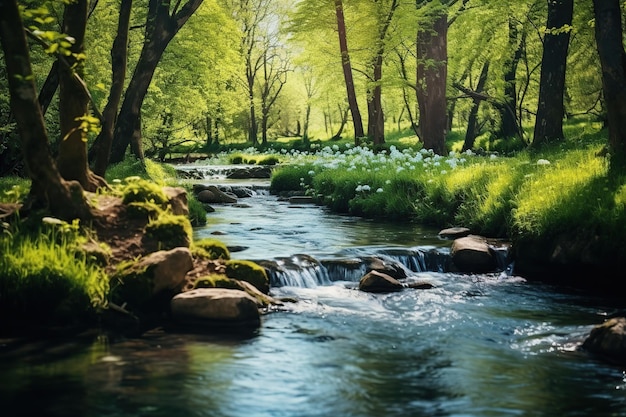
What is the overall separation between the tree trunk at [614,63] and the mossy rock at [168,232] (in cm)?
722

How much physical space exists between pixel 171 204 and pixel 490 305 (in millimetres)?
4707

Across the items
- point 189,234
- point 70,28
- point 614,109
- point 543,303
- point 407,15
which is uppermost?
point 407,15

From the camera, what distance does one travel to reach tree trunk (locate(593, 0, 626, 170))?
38.3 feet

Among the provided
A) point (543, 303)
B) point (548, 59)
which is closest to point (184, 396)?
point (543, 303)

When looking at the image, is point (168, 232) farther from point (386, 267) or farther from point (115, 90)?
point (115, 90)

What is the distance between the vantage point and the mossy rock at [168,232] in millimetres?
8977

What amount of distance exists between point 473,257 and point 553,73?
28.2 feet

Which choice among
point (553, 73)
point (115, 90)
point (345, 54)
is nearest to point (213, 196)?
point (115, 90)

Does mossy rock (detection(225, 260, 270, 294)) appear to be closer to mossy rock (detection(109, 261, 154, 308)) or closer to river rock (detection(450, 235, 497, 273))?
mossy rock (detection(109, 261, 154, 308))

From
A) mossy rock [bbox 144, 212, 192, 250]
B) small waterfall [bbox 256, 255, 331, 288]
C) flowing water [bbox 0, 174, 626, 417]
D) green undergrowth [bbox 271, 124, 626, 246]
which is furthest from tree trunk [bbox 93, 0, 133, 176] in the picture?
green undergrowth [bbox 271, 124, 626, 246]

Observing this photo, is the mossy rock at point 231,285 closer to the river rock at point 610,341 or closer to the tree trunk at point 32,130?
the tree trunk at point 32,130

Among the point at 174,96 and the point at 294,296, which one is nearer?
the point at 294,296

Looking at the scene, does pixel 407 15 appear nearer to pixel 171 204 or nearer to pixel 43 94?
pixel 43 94

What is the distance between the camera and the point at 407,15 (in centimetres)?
2244
